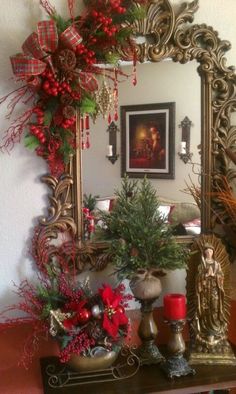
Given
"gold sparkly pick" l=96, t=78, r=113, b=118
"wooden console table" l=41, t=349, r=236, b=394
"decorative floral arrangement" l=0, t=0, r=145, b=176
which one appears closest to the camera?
"wooden console table" l=41, t=349, r=236, b=394

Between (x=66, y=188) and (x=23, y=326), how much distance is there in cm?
44

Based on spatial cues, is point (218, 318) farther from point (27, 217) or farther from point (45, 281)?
point (27, 217)

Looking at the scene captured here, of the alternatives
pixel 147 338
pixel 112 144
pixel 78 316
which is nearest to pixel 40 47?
pixel 112 144

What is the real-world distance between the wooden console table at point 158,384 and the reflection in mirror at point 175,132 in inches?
19.1

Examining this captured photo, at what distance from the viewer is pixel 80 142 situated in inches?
50.6

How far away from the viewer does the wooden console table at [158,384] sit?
3.44ft

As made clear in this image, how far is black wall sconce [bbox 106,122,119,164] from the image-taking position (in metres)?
1.32

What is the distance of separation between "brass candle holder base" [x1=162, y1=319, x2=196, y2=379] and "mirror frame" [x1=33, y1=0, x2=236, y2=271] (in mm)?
304

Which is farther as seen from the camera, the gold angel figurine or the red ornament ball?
the gold angel figurine

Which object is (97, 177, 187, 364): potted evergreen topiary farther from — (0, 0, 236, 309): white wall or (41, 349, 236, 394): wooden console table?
(0, 0, 236, 309): white wall

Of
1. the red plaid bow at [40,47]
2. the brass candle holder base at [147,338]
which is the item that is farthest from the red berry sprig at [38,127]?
the brass candle holder base at [147,338]

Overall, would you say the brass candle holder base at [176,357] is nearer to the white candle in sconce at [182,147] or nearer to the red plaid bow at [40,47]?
the white candle in sconce at [182,147]

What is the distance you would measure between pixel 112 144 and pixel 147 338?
0.59 m

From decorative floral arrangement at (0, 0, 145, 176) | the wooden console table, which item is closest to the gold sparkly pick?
decorative floral arrangement at (0, 0, 145, 176)
